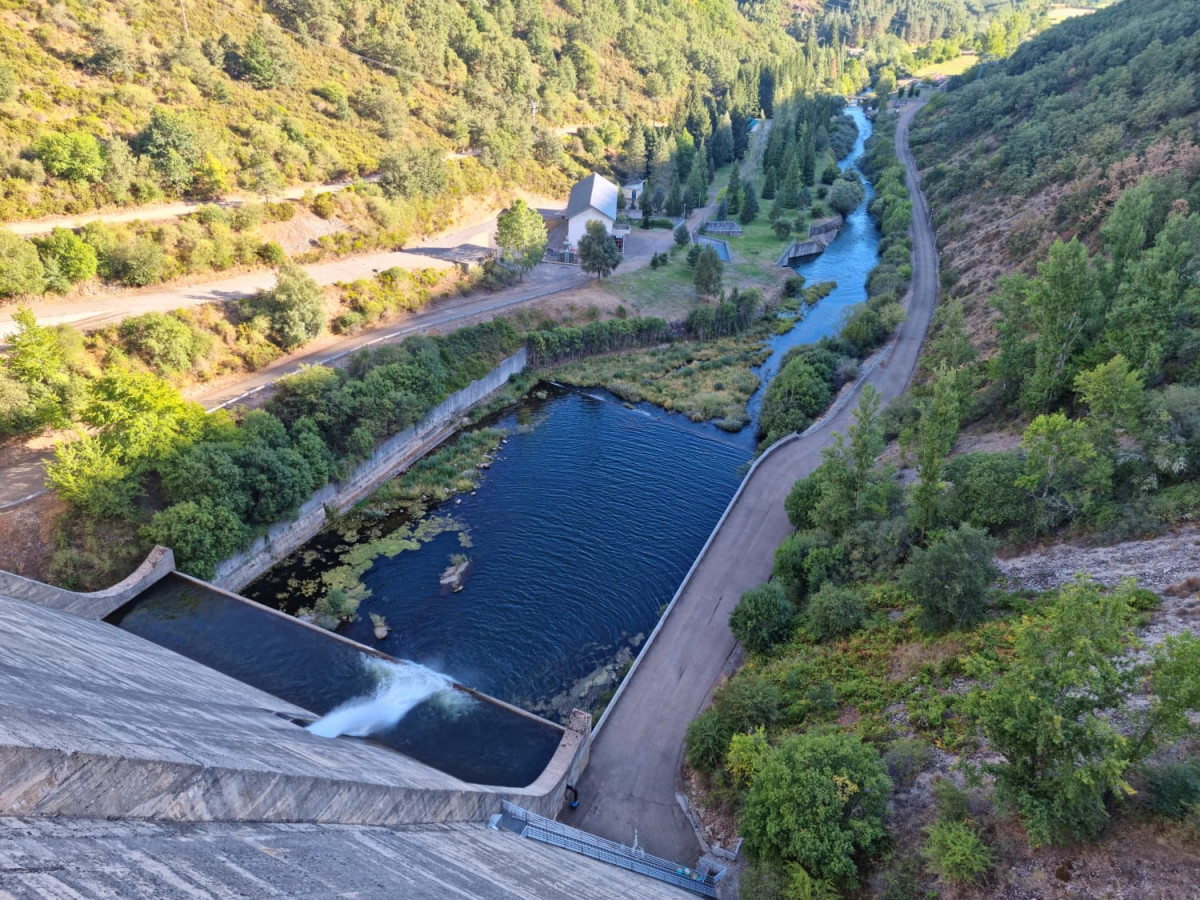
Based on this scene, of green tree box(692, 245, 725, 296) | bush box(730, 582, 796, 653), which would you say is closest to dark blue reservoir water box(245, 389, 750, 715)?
bush box(730, 582, 796, 653)

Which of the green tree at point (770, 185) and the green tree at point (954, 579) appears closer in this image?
the green tree at point (954, 579)

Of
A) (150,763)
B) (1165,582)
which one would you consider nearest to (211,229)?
(150,763)

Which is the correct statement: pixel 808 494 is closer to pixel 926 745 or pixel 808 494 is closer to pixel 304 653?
pixel 926 745

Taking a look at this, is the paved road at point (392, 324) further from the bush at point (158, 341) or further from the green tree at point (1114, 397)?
the green tree at point (1114, 397)

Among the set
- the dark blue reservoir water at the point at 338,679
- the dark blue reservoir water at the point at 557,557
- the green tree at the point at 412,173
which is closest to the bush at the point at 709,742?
the dark blue reservoir water at the point at 338,679

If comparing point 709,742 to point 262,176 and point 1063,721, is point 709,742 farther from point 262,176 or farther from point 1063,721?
point 262,176

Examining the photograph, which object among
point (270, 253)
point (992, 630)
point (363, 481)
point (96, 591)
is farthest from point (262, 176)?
point (992, 630)
